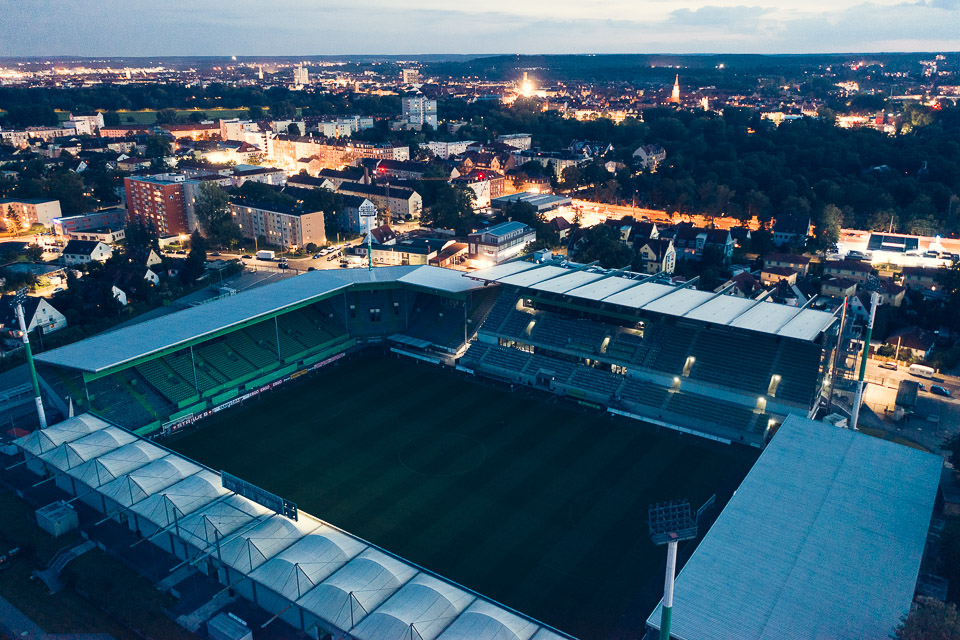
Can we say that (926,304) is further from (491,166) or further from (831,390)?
(491,166)

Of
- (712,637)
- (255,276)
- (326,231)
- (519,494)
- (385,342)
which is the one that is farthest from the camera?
(326,231)

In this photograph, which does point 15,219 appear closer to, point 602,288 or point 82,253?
point 82,253

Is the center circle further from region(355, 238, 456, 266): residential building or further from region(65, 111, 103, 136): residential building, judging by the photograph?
region(65, 111, 103, 136): residential building

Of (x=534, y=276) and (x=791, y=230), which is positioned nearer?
(x=534, y=276)

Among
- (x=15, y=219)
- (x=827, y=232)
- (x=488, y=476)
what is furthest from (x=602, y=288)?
(x=15, y=219)

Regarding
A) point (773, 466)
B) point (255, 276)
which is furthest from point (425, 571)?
point (255, 276)

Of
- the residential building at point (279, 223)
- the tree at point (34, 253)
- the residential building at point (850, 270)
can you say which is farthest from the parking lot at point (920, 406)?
the tree at point (34, 253)

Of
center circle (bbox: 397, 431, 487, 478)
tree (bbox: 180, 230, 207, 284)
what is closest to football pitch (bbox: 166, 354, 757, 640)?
center circle (bbox: 397, 431, 487, 478)
